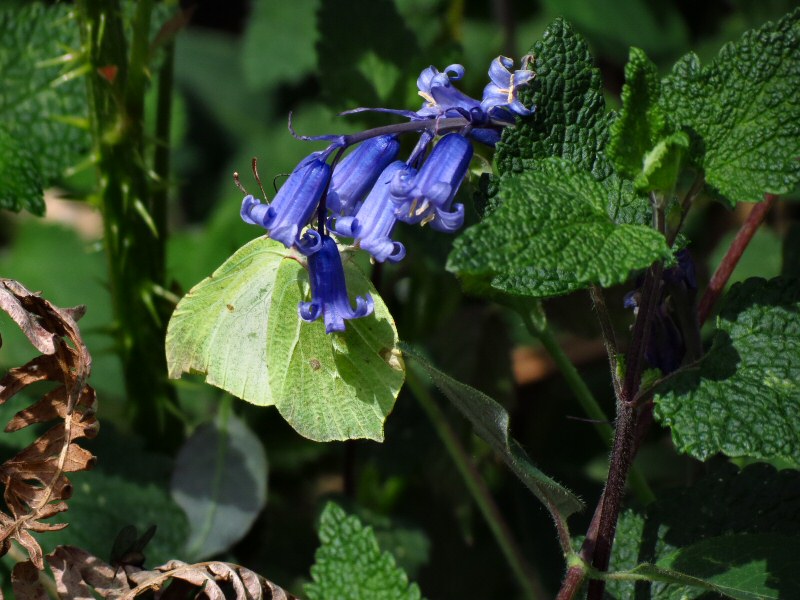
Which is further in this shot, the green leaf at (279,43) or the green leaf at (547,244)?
the green leaf at (279,43)

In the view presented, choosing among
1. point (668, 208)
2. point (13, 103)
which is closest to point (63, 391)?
point (13, 103)

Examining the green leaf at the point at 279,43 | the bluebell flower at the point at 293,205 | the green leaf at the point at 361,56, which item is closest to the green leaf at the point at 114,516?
Answer: the bluebell flower at the point at 293,205

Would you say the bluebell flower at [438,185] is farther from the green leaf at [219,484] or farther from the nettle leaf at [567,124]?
the green leaf at [219,484]

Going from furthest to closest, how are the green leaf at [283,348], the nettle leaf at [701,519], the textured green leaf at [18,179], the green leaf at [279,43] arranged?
the green leaf at [279,43] → the textured green leaf at [18,179] → the green leaf at [283,348] → the nettle leaf at [701,519]

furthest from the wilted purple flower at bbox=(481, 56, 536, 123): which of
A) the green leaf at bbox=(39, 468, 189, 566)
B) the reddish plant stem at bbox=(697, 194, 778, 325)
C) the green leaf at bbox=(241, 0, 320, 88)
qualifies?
the green leaf at bbox=(241, 0, 320, 88)

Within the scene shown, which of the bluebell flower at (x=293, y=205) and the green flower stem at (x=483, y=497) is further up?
the bluebell flower at (x=293, y=205)

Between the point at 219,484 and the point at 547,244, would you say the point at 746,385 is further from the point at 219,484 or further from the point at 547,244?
the point at 219,484
